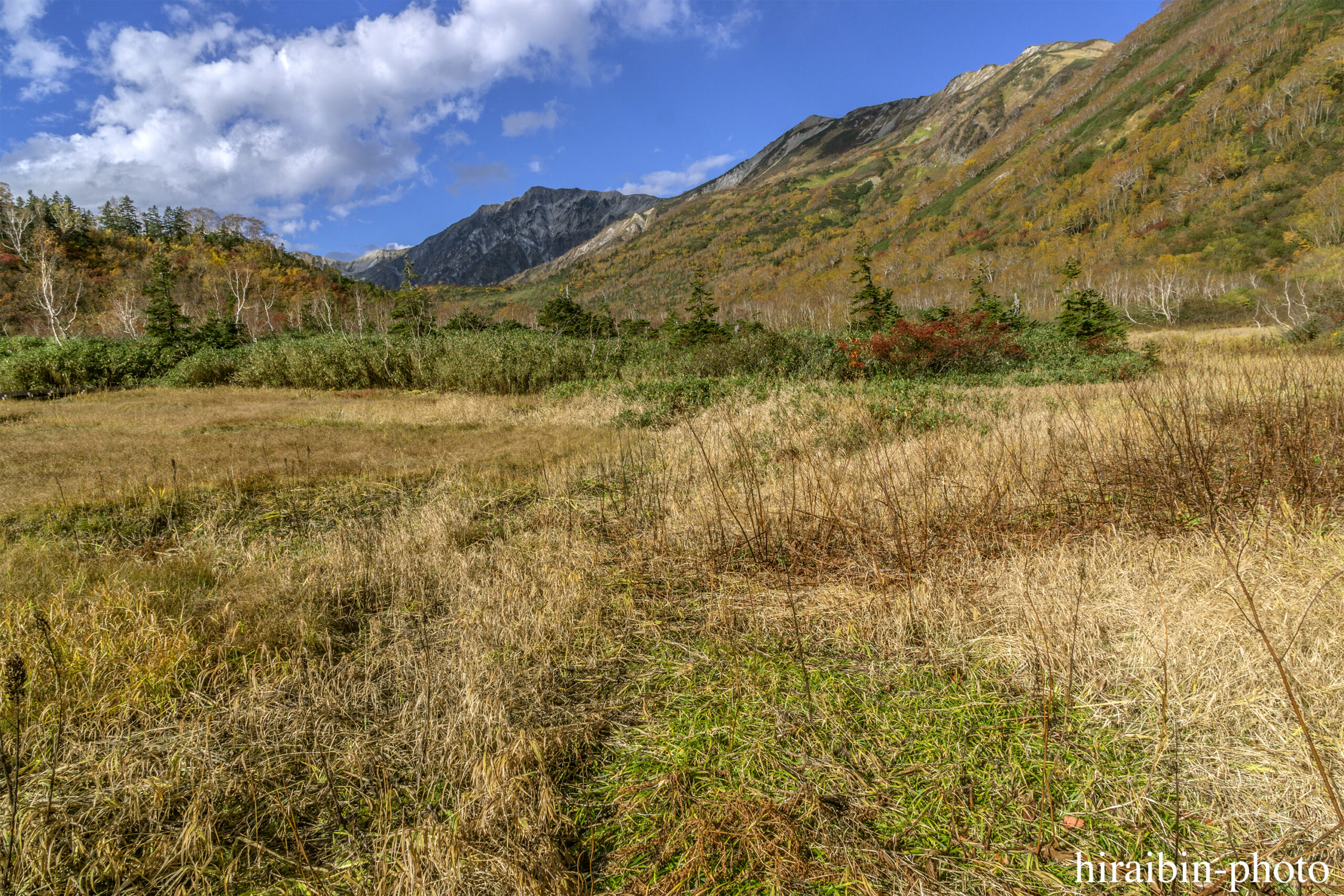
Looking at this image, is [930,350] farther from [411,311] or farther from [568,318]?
[411,311]

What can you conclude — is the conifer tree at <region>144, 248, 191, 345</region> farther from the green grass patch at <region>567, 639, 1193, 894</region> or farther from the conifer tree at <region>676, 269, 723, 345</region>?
the green grass patch at <region>567, 639, 1193, 894</region>

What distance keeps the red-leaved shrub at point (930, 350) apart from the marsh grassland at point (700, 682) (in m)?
10.1

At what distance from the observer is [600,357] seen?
17.9 metres

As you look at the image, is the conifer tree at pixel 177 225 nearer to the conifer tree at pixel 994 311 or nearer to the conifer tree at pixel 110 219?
the conifer tree at pixel 110 219

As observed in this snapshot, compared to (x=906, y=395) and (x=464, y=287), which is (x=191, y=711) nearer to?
(x=906, y=395)

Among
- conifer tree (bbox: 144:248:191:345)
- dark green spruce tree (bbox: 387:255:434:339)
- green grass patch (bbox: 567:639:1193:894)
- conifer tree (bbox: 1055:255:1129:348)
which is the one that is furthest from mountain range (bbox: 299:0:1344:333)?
conifer tree (bbox: 144:248:191:345)

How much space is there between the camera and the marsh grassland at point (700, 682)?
64.5 inches

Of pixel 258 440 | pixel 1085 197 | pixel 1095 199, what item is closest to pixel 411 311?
pixel 258 440

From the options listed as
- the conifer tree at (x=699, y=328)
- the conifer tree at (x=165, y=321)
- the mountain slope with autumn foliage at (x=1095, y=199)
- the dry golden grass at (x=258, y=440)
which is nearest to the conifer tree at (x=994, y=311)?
the mountain slope with autumn foliage at (x=1095, y=199)

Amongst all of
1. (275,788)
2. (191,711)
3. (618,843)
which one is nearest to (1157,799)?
(618,843)

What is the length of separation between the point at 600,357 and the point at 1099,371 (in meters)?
13.7

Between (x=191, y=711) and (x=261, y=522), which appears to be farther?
(x=261, y=522)

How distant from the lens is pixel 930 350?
49.7 feet

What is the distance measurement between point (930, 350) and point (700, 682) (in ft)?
49.4
